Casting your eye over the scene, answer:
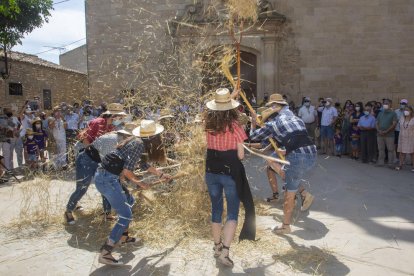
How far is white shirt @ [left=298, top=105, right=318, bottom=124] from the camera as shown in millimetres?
12630

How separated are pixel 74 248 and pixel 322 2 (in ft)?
41.5

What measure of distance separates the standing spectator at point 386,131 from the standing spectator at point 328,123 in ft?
5.07

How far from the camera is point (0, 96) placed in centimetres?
1947

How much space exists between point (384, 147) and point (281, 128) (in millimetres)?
6713

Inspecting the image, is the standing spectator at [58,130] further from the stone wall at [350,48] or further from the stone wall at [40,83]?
the stone wall at [350,48]

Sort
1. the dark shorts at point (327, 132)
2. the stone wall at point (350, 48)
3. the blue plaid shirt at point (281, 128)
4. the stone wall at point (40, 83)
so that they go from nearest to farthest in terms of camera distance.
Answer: the blue plaid shirt at point (281, 128), the dark shorts at point (327, 132), the stone wall at point (350, 48), the stone wall at point (40, 83)

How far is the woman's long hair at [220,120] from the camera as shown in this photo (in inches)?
169

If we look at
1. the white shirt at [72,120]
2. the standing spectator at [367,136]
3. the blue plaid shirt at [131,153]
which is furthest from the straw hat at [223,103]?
the white shirt at [72,120]

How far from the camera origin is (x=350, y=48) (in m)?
14.5

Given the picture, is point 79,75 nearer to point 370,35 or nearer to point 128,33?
point 128,33

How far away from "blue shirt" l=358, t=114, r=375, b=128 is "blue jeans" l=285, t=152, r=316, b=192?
6396mm

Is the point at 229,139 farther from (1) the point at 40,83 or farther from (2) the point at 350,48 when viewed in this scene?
(1) the point at 40,83

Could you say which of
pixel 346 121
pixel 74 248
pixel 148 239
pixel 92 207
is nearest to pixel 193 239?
pixel 148 239

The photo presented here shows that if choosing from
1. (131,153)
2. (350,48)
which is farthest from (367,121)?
(131,153)
